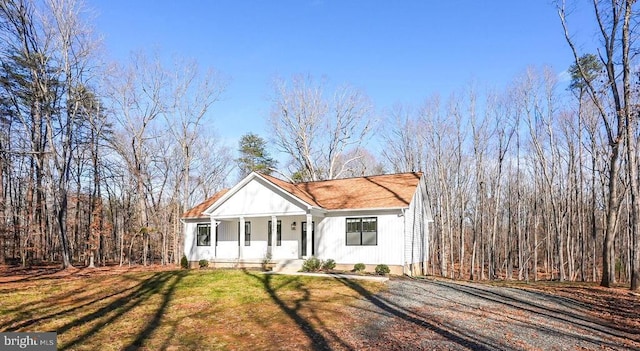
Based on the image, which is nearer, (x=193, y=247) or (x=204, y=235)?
(x=204, y=235)

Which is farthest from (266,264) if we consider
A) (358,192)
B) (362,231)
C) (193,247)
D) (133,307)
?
(133,307)

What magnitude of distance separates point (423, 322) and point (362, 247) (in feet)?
31.7

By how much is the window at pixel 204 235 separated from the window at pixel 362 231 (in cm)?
844

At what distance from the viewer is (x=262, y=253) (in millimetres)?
21094

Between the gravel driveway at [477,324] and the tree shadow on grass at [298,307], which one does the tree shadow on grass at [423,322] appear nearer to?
the gravel driveway at [477,324]

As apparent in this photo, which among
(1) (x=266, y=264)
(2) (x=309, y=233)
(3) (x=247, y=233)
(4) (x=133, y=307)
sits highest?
(2) (x=309, y=233)

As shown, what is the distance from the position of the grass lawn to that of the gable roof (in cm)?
534

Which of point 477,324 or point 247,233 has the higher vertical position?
point 247,233

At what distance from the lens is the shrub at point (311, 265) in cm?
1775

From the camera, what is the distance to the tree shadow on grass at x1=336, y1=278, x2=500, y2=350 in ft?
23.7

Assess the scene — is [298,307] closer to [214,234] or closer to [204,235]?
[214,234]

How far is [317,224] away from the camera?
19781 millimetres

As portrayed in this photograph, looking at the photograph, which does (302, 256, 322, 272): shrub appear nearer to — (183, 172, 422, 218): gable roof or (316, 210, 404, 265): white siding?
(316, 210, 404, 265): white siding

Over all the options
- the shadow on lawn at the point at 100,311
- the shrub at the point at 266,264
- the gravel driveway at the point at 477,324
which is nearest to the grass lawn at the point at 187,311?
the shadow on lawn at the point at 100,311
